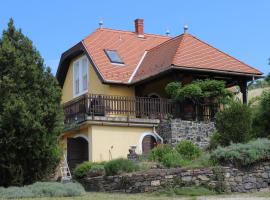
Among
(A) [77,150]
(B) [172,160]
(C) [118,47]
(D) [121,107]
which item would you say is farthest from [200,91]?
(C) [118,47]

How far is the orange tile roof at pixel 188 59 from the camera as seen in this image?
89.6 feet

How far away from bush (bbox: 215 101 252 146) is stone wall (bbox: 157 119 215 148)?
358 centimetres

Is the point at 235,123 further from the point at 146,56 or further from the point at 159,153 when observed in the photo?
the point at 146,56

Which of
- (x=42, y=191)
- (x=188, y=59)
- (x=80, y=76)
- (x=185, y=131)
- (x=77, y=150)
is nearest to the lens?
(x=42, y=191)

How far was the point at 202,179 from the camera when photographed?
59.1 feet

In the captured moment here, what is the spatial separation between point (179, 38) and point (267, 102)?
291 inches

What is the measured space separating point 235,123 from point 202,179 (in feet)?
13.6

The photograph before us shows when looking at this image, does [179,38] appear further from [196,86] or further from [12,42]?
[12,42]

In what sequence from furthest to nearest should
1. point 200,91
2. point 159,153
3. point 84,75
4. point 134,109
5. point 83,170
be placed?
1. point 84,75
2. point 134,109
3. point 200,91
4. point 159,153
5. point 83,170

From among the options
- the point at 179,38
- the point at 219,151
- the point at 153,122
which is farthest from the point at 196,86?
the point at 219,151

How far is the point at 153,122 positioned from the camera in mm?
26141

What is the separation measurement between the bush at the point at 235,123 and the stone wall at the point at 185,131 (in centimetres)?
358

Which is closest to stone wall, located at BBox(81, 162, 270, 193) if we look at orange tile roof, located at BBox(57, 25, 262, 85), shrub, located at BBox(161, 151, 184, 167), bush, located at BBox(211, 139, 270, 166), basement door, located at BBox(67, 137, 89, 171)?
bush, located at BBox(211, 139, 270, 166)

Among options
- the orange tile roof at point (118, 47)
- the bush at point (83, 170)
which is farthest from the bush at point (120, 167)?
the orange tile roof at point (118, 47)
